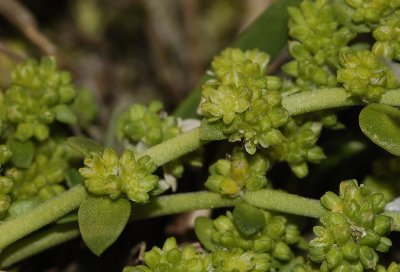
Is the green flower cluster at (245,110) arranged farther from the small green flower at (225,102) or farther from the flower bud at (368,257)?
the flower bud at (368,257)

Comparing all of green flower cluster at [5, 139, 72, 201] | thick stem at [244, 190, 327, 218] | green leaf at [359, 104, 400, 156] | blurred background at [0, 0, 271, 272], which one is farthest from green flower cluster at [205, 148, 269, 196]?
blurred background at [0, 0, 271, 272]

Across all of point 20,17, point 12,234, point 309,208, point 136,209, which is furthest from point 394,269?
point 20,17

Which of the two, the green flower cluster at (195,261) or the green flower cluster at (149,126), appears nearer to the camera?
the green flower cluster at (195,261)

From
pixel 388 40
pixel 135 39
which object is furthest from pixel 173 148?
pixel 135 39

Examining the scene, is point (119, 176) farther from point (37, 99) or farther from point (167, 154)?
point (37, 99)

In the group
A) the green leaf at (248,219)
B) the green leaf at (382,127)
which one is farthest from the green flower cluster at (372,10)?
the green leaf at (248,219)
